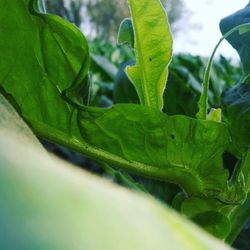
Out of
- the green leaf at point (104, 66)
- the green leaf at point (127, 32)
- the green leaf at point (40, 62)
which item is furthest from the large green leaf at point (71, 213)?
the green leaf at point (104, 66)

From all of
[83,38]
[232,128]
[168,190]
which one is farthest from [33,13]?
[168,190]

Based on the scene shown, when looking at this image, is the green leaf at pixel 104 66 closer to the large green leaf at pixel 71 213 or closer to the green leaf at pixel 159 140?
the green leaf at pixel 159 140

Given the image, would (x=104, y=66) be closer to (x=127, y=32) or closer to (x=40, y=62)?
(x=127, y=32)

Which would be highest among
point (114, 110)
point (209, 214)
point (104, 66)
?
point (114, 110)

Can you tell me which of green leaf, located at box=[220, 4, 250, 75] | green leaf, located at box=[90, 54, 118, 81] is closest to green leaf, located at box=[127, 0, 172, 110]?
green leaf, located at box=[220, 4, 250, 75]

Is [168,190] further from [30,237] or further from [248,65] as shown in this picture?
[30,237]

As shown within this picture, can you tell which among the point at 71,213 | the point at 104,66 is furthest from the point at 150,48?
the point at 104,66
